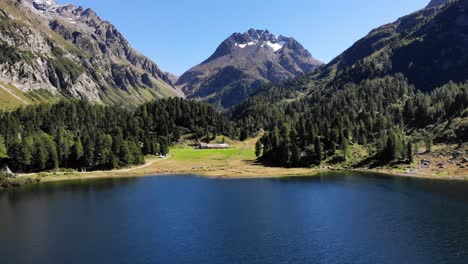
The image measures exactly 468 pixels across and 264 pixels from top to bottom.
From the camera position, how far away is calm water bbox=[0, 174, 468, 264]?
219ft

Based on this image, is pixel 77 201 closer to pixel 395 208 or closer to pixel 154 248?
pixel 154 248

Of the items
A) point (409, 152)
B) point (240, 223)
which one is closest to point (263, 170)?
point (409, 152)

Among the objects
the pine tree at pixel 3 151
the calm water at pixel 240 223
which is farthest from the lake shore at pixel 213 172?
the calm water at pixel 240 223

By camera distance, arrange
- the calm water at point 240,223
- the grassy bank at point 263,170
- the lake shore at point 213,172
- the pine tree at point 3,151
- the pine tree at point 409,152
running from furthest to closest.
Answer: the pine tree at point 409,152, the pine tree at point 3,151, the lake shore at point 213,172, the grassy bank at point 263,170, the calm water at point 240,223

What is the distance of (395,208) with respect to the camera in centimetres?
9700

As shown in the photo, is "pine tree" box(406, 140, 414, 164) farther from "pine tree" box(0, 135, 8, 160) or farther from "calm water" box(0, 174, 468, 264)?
"pine tree" box(0, 135, 8, 160)

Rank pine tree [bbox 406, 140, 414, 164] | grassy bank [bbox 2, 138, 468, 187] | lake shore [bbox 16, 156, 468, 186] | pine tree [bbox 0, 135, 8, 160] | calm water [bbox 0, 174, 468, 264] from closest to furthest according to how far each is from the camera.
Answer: calm water [bbox 0, 174, 468, 264] < grassy bank [bbox 2, 138, 468, 187] < lake shore [bbox 16, 156, 468, 186] < pine tree [bbox 0, 135, 8, 160] < pine tree [bbox 406, 140, 414, 164]

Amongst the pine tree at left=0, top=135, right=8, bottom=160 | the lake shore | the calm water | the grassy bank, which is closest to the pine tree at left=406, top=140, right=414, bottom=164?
the grassy bank


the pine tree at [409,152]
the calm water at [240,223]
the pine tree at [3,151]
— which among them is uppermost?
the pine tree at [3,151]

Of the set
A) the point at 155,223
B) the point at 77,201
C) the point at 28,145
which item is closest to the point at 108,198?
the point at 77,201

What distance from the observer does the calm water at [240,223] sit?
66.6m

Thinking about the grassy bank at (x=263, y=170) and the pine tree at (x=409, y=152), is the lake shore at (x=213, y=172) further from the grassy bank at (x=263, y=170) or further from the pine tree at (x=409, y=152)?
the pine tree at (x=409, y=152)

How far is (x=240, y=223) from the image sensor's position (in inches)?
3433

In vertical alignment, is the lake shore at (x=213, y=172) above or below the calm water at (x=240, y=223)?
above
